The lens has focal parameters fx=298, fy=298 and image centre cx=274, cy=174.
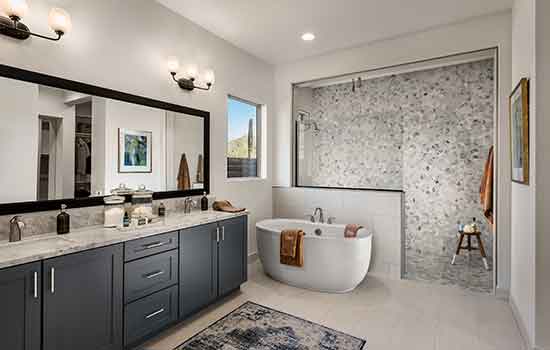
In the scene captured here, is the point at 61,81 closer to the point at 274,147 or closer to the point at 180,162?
the point at 180,162

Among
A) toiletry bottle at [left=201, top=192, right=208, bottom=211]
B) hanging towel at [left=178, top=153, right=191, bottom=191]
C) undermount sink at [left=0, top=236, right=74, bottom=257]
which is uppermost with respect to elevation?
hanging towel at [left=178, top=153, right=191, bottom=191]

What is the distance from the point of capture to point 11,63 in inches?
75.7

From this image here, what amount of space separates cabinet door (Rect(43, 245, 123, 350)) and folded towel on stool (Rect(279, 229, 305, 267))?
1.74 meters

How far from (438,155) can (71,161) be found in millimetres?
4722

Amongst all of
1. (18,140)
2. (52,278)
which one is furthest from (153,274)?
(18,140)

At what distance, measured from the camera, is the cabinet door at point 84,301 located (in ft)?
5.43

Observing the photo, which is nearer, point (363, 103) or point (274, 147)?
point (274, 147)

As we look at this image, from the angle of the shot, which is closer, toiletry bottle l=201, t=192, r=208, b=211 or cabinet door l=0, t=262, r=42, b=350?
cabinet door l=0, t=262, r=42, b=350

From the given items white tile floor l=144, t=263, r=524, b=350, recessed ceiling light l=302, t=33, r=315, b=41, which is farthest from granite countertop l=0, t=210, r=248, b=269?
recessed ceiling light l=302, t=33, r=315, b=41

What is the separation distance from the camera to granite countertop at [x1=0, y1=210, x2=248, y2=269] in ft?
5.17

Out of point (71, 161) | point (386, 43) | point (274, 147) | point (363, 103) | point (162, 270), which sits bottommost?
point (162, 270)

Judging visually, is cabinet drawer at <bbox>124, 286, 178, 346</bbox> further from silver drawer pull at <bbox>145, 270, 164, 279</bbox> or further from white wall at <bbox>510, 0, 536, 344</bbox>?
white wall at <bbox>510, 0, 536, 344</bbox>

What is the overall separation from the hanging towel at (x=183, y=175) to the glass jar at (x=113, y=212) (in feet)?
2.32

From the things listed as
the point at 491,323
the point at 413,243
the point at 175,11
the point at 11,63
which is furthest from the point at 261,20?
the point at 413,243
